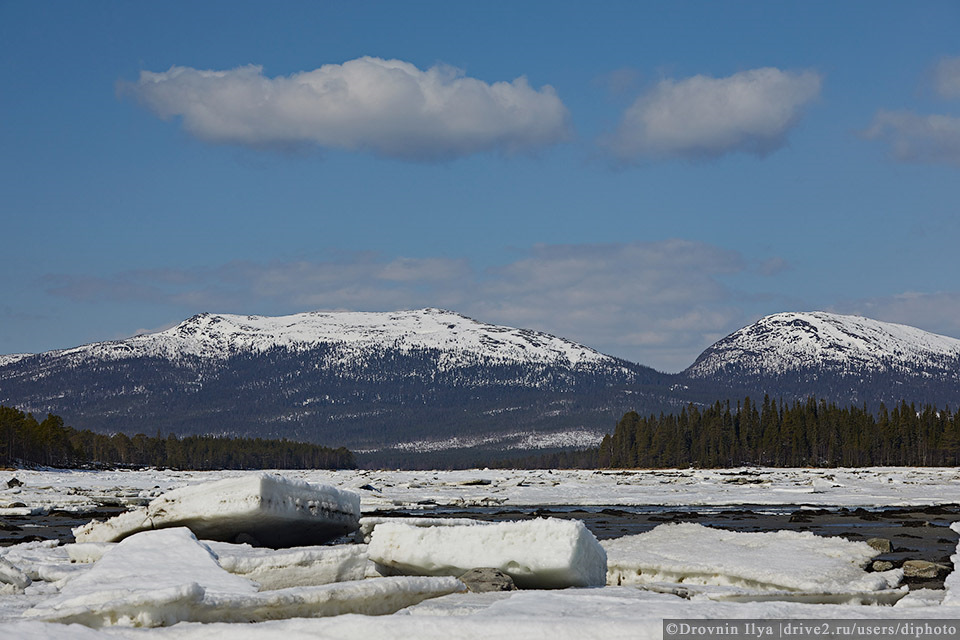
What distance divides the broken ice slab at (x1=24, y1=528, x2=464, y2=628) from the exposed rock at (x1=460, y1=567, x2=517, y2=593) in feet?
1.99

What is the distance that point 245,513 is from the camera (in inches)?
658

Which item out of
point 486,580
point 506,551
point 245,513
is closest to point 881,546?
point 506,551

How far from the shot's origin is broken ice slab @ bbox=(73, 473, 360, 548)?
55.3 feet

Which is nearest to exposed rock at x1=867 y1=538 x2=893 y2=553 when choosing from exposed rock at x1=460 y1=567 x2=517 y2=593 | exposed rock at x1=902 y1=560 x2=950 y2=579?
exposed rock at x1=902 y1=560 x2=950 y2=579

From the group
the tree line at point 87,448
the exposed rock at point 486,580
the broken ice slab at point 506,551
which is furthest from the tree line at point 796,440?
the exposed rock at point 486,580

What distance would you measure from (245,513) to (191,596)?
7701 mm

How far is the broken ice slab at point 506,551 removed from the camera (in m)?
13.1

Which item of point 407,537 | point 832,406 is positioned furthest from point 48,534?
point 832,406

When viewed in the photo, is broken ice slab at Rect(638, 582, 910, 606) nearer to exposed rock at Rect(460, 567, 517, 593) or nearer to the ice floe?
the ice floe

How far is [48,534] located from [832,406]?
136 meters

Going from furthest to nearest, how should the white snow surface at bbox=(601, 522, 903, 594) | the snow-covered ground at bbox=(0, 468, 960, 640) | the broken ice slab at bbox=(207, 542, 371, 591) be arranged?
the white snow surface at bbox=(601, 522, 903, 594), the broken ice slab at bbox=(207, 542, 371, 591), the snow-covered ground at bbox=(0, 468, 960, 640)

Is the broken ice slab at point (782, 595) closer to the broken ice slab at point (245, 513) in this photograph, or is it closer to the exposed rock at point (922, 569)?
the exposed rock at point (922, 569)

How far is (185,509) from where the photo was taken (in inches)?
683

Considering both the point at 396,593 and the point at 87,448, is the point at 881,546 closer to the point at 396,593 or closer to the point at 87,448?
the point at 396,593
